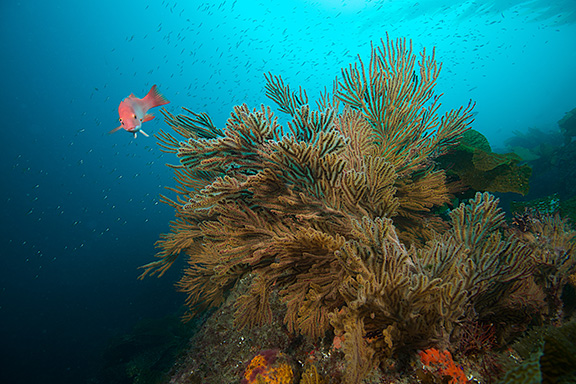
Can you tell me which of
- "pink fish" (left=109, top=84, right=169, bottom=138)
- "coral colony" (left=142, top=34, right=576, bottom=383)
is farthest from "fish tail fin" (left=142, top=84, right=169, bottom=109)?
"coral colony" (left=142, top=34, right=576, bottom=383)

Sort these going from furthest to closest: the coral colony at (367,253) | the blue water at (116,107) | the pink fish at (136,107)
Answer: the blue water at (116,107)
the pink fish at (136,107)
the coral colony at (367,253)

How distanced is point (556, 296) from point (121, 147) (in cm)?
11910

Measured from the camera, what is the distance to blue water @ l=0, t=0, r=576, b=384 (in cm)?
1820

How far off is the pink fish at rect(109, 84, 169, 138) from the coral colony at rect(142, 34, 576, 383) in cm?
81

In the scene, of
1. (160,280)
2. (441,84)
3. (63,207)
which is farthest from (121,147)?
(441,84)

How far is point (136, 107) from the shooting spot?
334cm

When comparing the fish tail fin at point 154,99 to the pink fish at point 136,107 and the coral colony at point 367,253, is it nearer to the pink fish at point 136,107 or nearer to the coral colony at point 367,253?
the pink fish at point 136,107

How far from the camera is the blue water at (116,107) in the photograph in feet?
59.7

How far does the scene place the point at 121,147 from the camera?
9469 centimetres

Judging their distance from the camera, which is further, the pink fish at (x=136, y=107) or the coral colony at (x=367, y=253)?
the pink fish at (x=136, y=107)

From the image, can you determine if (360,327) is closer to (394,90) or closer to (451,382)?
(451,382)

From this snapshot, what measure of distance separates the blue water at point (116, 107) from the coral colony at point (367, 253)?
1541 millimetres

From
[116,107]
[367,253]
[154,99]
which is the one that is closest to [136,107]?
[154,99]

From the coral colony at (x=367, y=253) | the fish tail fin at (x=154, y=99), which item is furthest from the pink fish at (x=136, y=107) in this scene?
the coral colony at (x=367, y=253)
